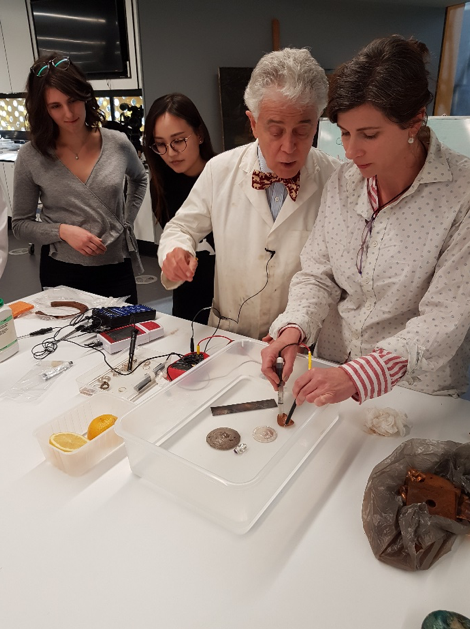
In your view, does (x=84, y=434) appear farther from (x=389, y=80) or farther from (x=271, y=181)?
(x=389, y=80)

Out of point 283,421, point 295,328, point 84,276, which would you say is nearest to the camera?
point 283,421

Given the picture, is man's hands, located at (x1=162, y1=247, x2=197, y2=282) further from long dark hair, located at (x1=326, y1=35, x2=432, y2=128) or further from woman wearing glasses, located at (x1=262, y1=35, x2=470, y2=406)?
long dark hair, located at (x1=326, y1=35, x2=432, y2=128)

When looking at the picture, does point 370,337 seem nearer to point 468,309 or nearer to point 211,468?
point 468,309

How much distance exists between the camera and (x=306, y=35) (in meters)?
5.19

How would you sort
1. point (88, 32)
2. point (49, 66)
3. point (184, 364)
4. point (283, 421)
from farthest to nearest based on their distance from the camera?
point (88, 32), point (49, 66), point (184, 364), point (283, 421)

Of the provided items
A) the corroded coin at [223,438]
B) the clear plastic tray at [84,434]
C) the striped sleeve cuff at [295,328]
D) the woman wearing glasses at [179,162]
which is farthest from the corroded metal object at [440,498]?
the woman wearing glasses at [179,162]

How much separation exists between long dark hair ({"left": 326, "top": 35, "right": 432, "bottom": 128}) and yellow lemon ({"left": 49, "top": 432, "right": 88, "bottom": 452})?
953 millimetres

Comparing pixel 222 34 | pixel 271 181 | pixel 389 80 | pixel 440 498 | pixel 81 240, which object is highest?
pixel 222 34

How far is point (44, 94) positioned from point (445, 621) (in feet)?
6.76

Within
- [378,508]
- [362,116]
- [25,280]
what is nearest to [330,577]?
[378,508]

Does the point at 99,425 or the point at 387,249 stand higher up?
the point at 387,249

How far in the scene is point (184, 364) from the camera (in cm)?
133

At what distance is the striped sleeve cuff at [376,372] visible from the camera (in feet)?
3.23

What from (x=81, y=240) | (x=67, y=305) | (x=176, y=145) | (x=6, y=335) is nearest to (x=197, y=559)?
(x=6, y=335)
